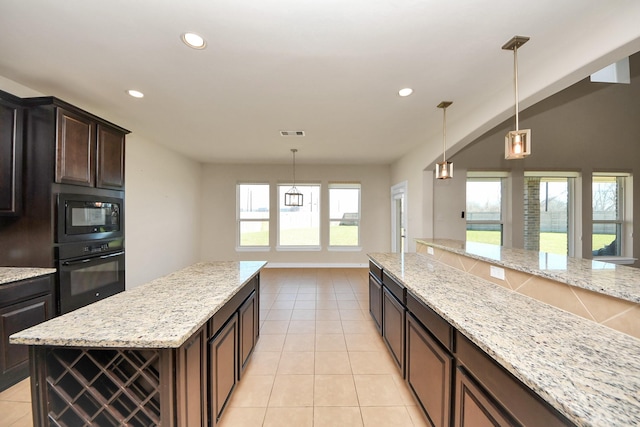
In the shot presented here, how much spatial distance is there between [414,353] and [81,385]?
195cm

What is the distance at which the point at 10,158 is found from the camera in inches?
84.2

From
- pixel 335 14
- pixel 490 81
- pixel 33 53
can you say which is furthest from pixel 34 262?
pixel 490 81

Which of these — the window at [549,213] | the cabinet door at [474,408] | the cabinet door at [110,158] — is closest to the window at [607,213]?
the window at [549,213]

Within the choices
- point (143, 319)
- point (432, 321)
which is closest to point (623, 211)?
point (432, 321)

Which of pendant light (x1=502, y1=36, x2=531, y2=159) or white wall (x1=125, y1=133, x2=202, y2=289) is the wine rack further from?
white wall (x1=125, y1=133, x2=202, y2=289)

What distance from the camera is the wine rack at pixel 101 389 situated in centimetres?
112

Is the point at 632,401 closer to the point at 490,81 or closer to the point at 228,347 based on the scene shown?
the point at 228,347

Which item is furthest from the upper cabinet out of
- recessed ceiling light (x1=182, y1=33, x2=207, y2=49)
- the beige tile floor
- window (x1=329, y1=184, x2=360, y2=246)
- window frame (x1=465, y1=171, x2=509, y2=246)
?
window frame (x1=465, y1=171, x2=509, y2=246)

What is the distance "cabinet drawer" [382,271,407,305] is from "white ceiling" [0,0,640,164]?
1905 millimetres

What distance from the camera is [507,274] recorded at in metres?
1.79

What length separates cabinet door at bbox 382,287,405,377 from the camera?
2.08 meters

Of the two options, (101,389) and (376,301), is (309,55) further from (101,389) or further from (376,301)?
(376,301)

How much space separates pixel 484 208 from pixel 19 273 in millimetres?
6443

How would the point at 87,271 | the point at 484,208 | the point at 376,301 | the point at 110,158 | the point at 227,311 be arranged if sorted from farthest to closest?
the point at 484,208 → the point at 376,301 → the point at 110,158 → the point at 87,271 → the point at 227,311
